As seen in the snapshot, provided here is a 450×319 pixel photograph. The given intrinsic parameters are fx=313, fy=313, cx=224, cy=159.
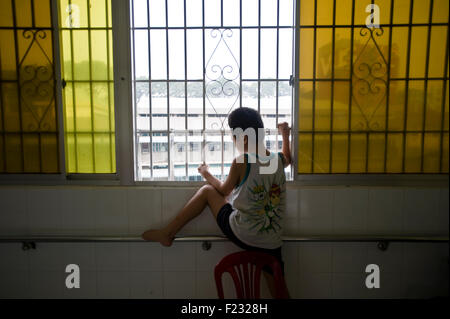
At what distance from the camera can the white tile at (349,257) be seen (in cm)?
170

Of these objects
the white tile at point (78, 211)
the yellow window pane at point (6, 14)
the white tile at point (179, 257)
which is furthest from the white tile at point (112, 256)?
the yellow window pane at point (6, 14)

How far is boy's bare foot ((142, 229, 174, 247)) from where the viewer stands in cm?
161

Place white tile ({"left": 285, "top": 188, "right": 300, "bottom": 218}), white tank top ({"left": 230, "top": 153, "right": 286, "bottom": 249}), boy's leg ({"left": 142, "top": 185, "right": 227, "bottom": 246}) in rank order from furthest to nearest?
white tile ({"left": 285, "top": 188, "right": 300, "bottom": 218}), boy's leg ({"left": 142, "top": 185, "right": 227, "bottom": 246}), white tank top ({"left": 230, "top": 153, "right": 286, "bottom": 249})

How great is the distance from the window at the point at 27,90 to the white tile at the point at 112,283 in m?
0.65

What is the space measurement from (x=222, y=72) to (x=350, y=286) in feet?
4.48

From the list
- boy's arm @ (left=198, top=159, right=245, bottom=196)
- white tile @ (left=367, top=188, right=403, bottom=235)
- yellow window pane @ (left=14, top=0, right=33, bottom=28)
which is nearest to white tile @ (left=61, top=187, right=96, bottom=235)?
boy's arm @ (left=198, top=159, right=245, bottom=196)

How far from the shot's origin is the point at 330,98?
170 centimetres

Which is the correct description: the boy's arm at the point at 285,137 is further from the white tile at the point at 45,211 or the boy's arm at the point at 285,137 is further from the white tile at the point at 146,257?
the white tile at the point at 45,211

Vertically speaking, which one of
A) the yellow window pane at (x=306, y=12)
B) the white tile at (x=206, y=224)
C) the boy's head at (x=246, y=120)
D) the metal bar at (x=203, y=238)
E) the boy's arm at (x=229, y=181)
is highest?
the yellow window pane at (x=306, y=12)

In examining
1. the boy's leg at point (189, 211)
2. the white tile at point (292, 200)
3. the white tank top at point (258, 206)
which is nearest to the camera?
the white tank top at point (258, 206)

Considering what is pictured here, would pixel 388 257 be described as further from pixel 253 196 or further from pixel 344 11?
pixel 344 11

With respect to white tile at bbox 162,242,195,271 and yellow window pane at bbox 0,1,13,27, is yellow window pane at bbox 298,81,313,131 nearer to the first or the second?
white tile at bbox 162,242,195,271
